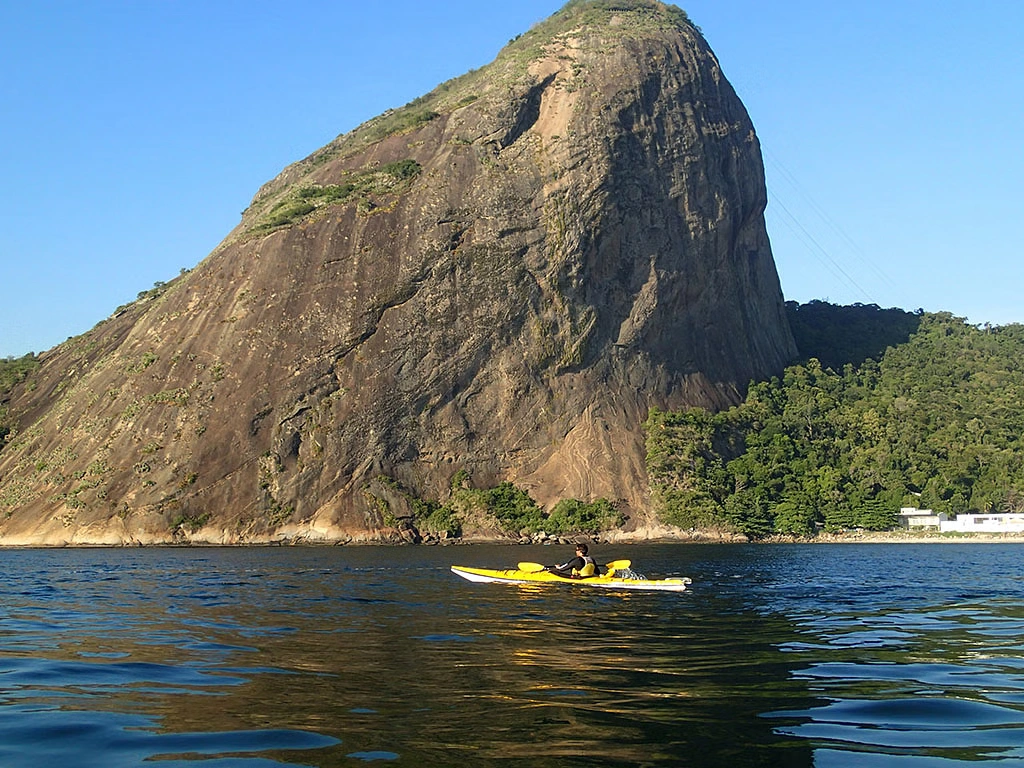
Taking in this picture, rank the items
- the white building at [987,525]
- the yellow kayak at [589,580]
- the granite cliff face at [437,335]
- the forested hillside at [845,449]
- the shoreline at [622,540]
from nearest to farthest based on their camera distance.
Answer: the yellow kayak at [589,580]
the shoreline at [622,540]
the granite cliff face at [437,335]
the forested hillside at [845,449]
the white building at [987,525]

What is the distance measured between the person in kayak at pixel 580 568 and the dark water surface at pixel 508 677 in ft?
3.47

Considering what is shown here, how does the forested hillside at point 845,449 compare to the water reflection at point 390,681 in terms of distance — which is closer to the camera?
the water reflection at point 390,681

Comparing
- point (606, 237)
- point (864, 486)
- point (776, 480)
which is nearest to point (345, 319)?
point (606, 237)

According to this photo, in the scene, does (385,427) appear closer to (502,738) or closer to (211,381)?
(211,381)

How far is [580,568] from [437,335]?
52.9 meters

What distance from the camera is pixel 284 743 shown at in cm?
1024

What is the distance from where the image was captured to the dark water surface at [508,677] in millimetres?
10195

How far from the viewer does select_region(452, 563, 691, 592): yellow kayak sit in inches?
1224

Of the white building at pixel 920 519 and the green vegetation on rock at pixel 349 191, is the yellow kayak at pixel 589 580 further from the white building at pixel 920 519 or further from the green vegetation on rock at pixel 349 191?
the green vegetation on rock at pixel 349 191

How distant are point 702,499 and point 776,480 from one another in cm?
1017

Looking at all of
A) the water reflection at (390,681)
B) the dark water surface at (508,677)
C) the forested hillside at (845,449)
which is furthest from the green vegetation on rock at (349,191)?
the water reflection at (390,681)

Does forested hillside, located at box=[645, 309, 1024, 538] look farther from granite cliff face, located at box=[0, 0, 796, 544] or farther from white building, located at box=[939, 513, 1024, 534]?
granite cliff face, located at box=[0, 0, 796, 544]

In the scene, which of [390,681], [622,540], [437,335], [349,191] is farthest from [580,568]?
[349,191]

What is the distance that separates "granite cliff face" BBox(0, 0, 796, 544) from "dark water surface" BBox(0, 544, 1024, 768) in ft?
155
